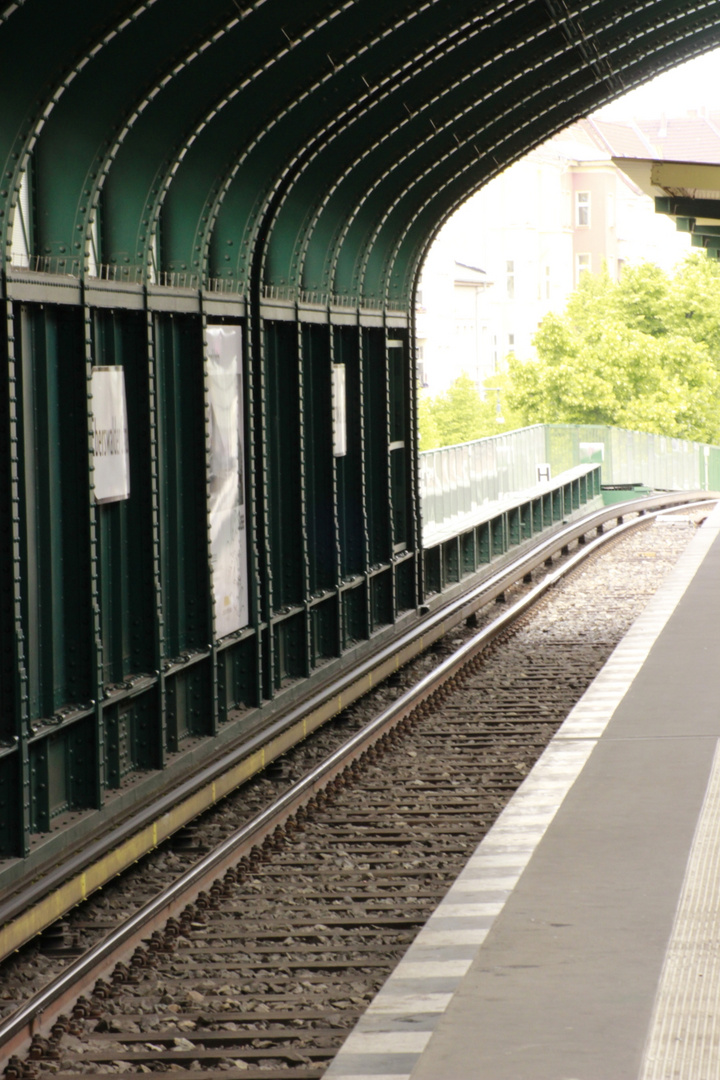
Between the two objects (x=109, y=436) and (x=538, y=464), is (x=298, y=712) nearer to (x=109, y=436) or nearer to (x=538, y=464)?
(x=109, y=436)

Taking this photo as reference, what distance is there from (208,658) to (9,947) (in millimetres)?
Answer: 3425

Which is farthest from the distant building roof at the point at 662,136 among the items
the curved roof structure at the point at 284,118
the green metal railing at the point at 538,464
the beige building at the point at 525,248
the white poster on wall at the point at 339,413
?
the white poster on wall at the point at 339,413

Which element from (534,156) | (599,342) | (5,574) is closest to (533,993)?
(5,574)

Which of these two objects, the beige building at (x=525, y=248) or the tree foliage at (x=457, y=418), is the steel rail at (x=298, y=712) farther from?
the beige building at (x=525, y=248)

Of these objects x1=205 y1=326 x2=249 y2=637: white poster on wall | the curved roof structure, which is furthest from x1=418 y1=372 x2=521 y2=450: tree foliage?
x1=205 y1=326 x2=249 y2=637: white poster on wall

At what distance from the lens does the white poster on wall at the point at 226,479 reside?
386 inches

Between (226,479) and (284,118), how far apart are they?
230 cm

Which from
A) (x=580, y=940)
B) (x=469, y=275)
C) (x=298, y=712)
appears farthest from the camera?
(x=469, y=275)

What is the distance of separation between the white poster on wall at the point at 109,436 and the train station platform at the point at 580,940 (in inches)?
104

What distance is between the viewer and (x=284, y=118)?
9891mm

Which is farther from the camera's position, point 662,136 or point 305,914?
point 662,136

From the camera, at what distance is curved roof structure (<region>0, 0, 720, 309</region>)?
7.42 meters

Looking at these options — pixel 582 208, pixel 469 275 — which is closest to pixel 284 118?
pixel 469 275

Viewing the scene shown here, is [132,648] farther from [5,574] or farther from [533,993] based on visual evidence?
[533,993]
